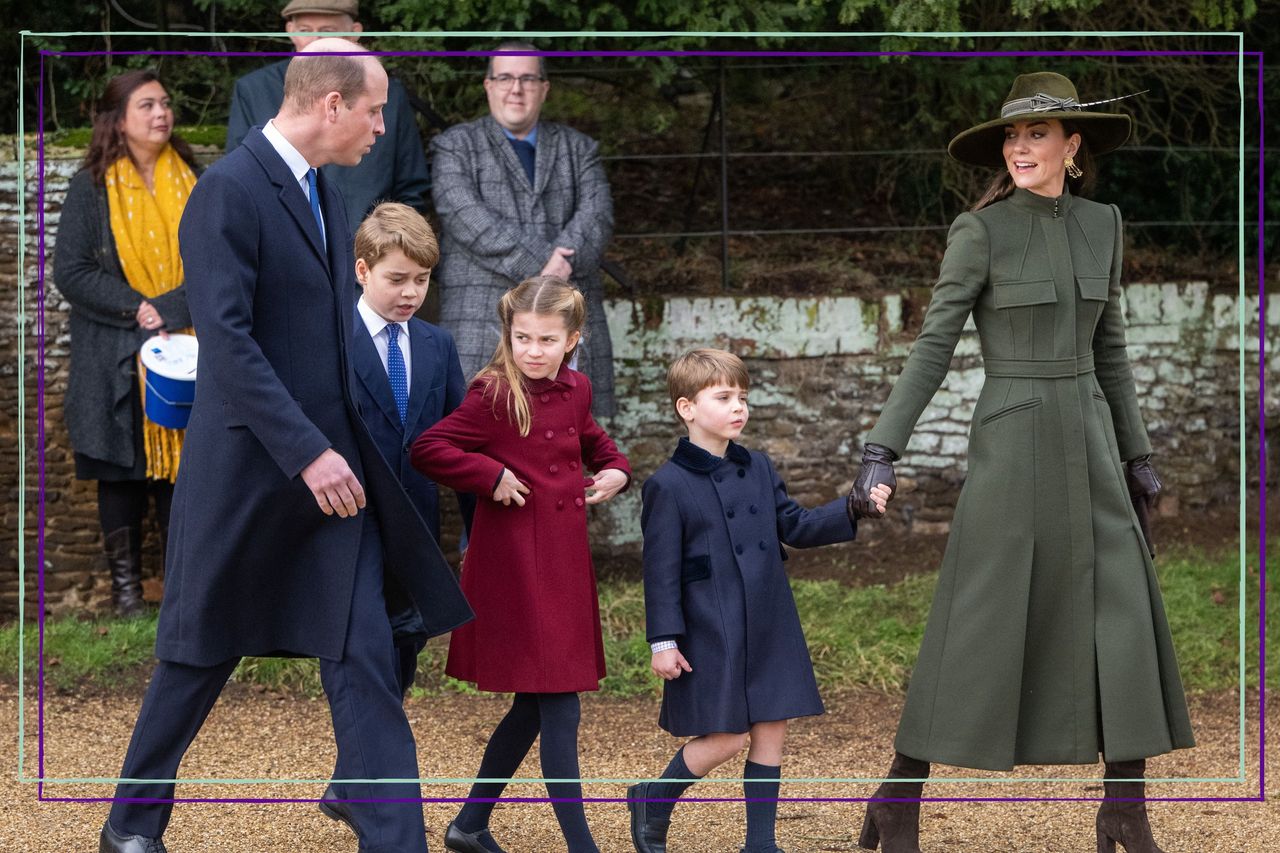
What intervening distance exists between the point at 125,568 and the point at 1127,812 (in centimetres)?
438

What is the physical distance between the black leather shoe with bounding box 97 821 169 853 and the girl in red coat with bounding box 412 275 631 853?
2.69ft

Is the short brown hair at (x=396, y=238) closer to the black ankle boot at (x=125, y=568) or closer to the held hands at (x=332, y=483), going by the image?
the held hands at (x=332, y=483)

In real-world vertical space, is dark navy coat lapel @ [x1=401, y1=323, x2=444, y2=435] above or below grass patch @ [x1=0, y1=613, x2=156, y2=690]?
above

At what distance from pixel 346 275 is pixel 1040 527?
187 cm

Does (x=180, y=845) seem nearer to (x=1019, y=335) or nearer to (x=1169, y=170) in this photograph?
(x=1019, y=335)

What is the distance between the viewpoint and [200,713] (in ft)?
14.0

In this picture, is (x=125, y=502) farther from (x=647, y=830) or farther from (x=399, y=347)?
(x=647, y=830)

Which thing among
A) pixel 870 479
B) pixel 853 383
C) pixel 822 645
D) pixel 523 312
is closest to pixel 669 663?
pixel 870 479

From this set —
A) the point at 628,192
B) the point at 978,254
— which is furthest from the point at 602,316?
the point at 978,254

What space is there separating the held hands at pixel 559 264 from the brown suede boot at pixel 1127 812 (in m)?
3.17

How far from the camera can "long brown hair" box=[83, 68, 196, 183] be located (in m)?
6.95

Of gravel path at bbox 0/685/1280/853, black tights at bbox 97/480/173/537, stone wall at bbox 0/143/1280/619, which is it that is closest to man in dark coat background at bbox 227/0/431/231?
black tights at bbox 97/480/173/537

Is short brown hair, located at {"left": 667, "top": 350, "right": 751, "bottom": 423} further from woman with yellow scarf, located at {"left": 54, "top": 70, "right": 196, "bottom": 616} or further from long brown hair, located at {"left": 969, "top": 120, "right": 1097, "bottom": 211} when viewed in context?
woman with yellow scarf, located at {"left": 54, "top": 70, "right": 196, "bottom": 616}

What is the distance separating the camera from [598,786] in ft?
17.8
